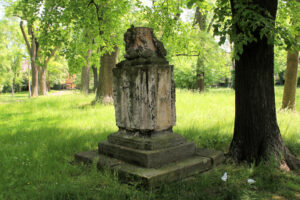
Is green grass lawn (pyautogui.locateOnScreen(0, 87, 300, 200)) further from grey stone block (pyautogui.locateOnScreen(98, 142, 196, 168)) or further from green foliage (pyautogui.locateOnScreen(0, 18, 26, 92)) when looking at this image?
green foliage (pyautogui.locateOnScreen(0, 18, 26, 92))

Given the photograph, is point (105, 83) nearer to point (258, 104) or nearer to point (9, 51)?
point (258, 104)

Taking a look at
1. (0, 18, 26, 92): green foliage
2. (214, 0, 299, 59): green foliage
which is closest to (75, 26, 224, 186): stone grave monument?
(214, 0, 299, 59): green foliage

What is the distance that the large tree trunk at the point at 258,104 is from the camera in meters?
4.86

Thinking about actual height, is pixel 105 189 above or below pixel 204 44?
below

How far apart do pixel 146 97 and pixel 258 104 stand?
2284 millimetres

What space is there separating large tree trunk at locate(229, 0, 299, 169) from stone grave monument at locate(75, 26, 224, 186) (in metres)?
0.79

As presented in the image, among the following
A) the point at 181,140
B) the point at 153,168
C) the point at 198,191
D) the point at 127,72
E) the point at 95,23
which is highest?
the point at 95,23

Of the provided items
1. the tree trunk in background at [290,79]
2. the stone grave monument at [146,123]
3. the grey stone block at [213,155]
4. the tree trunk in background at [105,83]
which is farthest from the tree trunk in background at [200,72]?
the stone grave monument at [146,123]

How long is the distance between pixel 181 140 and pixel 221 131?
2632mm

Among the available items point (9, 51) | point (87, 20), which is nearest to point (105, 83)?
point (87, 20)

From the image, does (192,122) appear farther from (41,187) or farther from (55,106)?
(55,106)

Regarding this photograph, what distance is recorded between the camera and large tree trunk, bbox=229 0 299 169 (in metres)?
4.86

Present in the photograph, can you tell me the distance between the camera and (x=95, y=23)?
841cm

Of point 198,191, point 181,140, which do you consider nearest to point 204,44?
point 181,140
